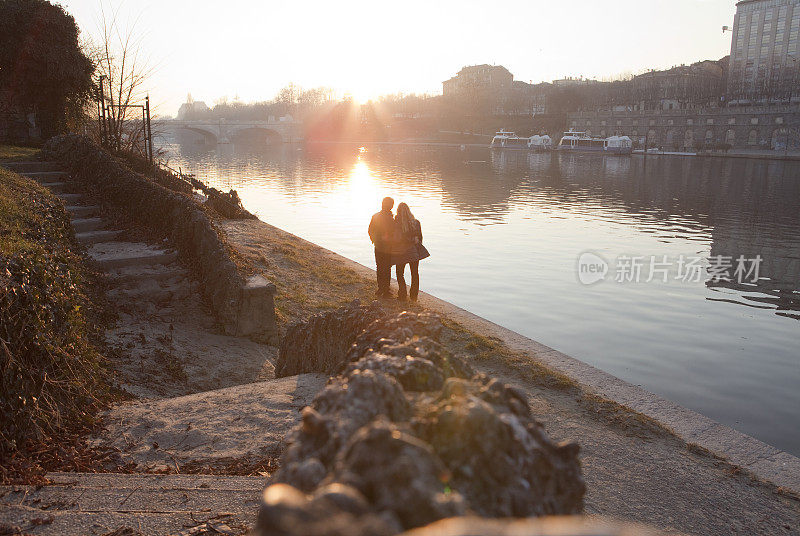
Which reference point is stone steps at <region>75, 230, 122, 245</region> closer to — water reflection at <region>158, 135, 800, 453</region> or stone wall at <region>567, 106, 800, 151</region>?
water reflection at <region>158, 135, 800, 453</region>

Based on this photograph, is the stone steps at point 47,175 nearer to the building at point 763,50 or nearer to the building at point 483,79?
the building at point 763,50

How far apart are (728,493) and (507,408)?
13.3 ft

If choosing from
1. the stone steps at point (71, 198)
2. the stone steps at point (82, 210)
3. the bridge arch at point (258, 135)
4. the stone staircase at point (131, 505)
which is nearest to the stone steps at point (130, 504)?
the stone staircase at point (131, 505)

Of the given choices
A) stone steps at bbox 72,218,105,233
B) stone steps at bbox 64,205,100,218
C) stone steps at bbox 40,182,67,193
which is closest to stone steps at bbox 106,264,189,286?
stone steps at bbox 72,218,105,233

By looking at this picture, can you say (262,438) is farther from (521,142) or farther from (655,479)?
(521,142)

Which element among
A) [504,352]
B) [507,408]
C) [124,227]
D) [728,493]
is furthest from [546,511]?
[124,227]

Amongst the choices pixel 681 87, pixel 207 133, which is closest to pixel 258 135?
pixel 207 133

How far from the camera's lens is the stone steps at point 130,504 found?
3.75m

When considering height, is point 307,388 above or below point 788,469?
above

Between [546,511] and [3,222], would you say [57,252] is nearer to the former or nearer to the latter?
[3,222]

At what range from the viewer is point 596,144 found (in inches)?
3666

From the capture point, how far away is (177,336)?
343 inches

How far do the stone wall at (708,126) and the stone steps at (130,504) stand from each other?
92556 mm

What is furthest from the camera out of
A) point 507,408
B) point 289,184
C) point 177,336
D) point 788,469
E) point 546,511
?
point 289,184
